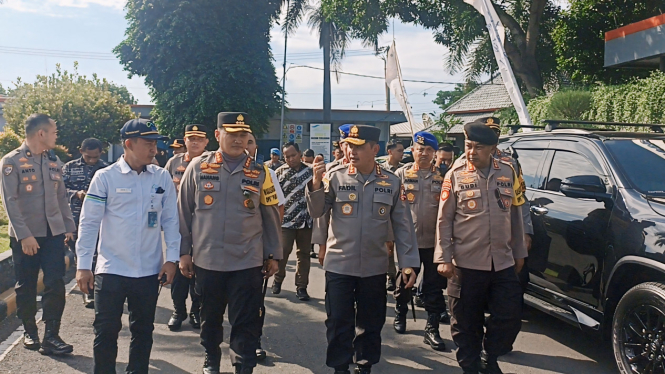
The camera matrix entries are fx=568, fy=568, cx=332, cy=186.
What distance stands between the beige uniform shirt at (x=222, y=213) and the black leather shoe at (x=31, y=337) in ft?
6.54

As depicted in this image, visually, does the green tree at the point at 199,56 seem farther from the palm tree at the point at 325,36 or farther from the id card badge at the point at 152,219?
the id card badge at the point at 152,219

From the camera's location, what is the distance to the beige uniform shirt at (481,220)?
14.7ft

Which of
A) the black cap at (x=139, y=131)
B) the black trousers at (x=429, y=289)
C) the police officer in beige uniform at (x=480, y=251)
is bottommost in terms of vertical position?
the black trousers at (x=429, y=289)

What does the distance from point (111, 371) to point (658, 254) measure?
393cm

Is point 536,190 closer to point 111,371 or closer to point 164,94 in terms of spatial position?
point 111,371

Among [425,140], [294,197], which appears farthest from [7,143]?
[425,140]

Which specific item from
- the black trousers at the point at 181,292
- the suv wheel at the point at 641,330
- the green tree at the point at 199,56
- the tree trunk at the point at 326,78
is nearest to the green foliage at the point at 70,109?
the green tree at the point at 199,56

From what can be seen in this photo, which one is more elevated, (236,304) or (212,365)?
(236,304)

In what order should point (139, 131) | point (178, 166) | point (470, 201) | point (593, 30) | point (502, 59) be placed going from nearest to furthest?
point (139, 131) < point (470, 201) < point (178, 166) < point (502, 59) < point (593, 30)

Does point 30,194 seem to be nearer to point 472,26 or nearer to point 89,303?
point 89,303

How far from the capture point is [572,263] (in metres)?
5.02

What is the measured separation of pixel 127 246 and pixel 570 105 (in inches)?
465

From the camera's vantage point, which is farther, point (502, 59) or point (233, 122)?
point (502, 59)

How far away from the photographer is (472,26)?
17750 millimetres
